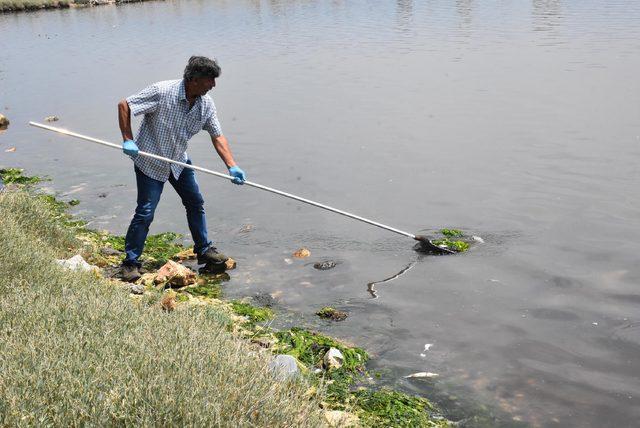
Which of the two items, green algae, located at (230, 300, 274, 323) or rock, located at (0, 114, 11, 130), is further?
rock, located at (0, 114, 11, 130)

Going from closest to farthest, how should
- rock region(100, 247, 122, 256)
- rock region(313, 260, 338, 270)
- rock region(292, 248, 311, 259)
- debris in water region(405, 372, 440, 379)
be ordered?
1. debris in water region(405, 372, 440, 379)
2. rock region(313, 260, 338, 270)
3. rock region(100, 247, 122, 256)
4. rock region(292, 248, 311, 259)

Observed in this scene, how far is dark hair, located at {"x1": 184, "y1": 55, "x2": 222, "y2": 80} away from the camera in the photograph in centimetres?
724

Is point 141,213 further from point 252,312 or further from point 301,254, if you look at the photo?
point 301,254

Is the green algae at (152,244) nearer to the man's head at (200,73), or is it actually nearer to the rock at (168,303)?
the man's head at (200,73)

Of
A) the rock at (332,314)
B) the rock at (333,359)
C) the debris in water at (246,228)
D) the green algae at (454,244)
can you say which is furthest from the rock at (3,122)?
the rock at (333,359)

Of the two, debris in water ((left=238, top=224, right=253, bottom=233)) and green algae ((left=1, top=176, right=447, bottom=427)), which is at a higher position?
green algae ((left=1, top=176, right=447, bottom=427))

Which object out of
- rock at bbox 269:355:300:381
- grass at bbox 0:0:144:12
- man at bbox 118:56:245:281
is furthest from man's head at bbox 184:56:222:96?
grass at bbox 0:0:144:12

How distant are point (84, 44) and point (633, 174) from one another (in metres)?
30.1

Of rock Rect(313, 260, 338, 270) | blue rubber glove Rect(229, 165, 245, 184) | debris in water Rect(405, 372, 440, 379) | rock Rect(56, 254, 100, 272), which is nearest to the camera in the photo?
debris in water Rect(405, 372, 440, 379)

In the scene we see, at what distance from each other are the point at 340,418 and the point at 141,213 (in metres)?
3.95

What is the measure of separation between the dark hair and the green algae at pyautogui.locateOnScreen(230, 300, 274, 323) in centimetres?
224

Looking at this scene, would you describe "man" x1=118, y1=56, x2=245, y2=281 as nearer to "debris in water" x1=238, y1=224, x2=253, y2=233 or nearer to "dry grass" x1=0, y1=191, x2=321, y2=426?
"debris in water" x1=238, y1=224, x2=253, y2=233

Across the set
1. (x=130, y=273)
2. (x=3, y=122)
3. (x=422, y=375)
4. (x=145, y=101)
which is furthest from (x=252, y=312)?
(x=3, y=122)

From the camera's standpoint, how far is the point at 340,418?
190 inches
